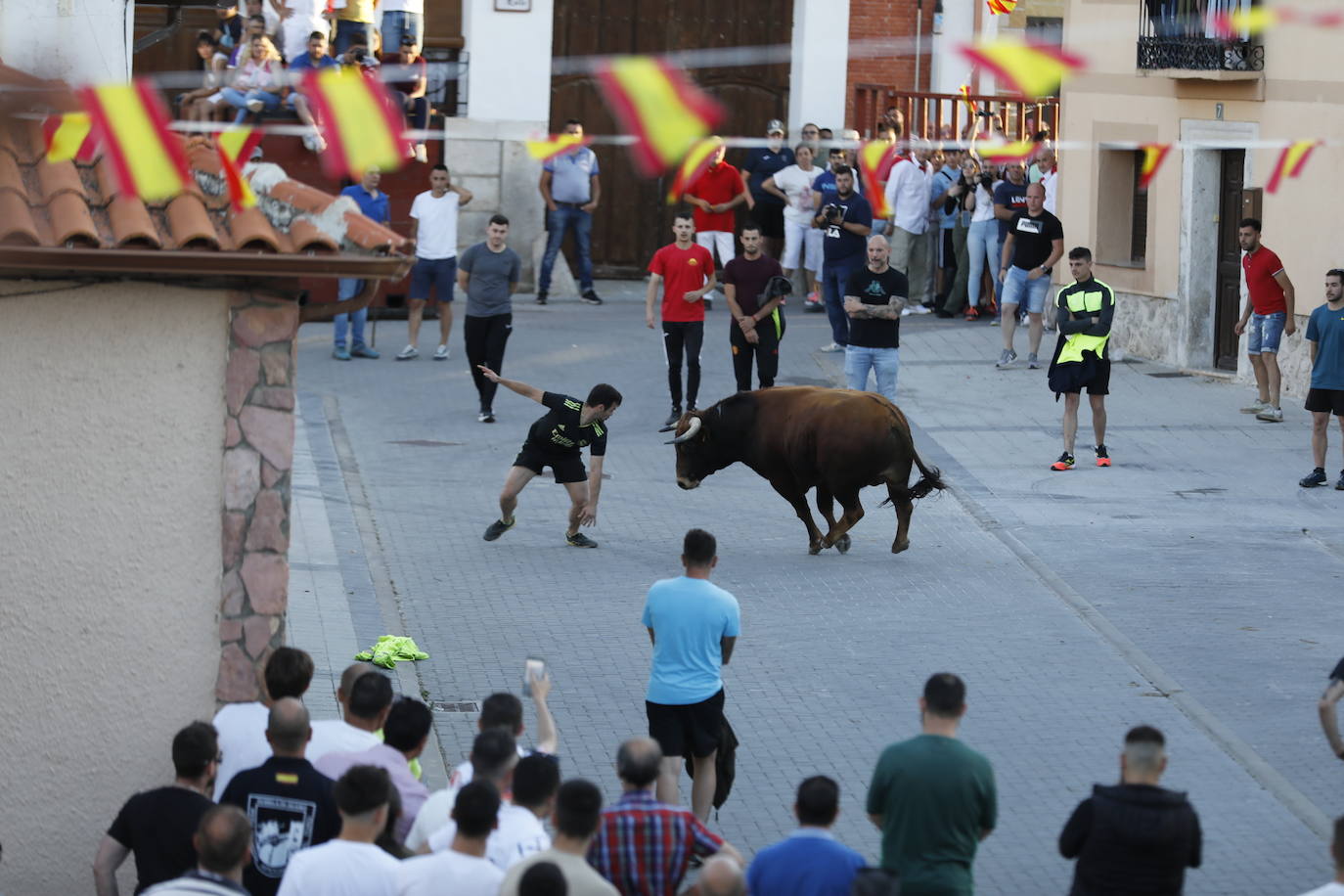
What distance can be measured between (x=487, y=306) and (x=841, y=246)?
4456 mm

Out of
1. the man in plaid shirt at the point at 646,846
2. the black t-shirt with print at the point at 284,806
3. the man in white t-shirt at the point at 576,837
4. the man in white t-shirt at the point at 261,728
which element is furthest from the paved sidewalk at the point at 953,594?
the man in white t-shirt at the point at 576,837

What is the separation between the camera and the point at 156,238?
25.7 ft

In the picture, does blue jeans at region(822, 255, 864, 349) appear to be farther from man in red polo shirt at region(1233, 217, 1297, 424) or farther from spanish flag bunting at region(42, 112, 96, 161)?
spanish flag bunting at region(42, 112, 96, 161)

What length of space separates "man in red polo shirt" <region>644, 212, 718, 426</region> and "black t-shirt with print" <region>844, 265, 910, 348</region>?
1729mm

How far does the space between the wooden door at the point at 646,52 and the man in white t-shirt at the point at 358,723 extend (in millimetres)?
18906

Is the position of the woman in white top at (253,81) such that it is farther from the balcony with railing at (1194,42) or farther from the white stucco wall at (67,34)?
the balcony with railing at (1194,42)

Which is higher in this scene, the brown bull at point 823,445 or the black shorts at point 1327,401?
the black shorts at point 1327,401

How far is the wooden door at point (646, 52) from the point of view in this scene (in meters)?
25.9

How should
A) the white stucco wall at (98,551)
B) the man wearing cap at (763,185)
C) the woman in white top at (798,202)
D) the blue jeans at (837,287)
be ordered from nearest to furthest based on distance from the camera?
the white stucco wall at (98,551), the blue jeans at (837,287), the woman in white top at (798,202), the man wearing cap at (763,185)

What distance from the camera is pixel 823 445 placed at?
1382 cm

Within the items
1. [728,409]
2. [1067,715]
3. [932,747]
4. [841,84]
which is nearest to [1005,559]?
[728,409]

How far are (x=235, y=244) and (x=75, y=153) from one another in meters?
0.86

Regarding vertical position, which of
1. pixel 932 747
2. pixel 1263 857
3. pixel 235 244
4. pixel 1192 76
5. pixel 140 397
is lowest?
pixel 1263 857

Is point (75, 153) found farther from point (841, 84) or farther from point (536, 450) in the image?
point (841, 84)
